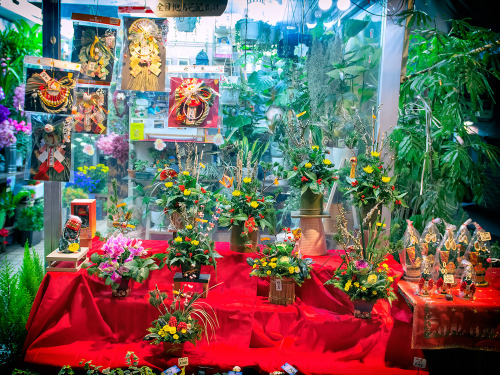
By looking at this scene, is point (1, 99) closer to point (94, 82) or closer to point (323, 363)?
point (94, 82)

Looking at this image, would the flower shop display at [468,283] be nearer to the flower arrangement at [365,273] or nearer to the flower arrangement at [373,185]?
the flower arrangement at [365,273]

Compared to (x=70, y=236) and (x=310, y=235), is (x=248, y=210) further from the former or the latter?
(x=70, y=236)

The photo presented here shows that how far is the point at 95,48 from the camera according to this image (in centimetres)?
421

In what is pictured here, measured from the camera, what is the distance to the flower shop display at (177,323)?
314cm

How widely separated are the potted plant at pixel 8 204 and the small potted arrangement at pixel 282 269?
4.15 m

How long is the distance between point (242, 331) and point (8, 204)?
171 inches

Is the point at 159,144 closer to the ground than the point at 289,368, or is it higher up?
higher up

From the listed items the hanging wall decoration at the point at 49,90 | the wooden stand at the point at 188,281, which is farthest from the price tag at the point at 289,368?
the hanging wall decoration at the point at 49,90

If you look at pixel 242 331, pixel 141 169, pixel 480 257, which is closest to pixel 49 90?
pixel 141 169

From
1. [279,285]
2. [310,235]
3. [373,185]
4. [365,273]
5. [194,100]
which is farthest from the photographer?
[194,100]

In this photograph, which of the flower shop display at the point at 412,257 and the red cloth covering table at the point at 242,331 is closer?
the red cloth covering table at the point at 242,331

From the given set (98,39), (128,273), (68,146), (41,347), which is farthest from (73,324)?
(98,39)

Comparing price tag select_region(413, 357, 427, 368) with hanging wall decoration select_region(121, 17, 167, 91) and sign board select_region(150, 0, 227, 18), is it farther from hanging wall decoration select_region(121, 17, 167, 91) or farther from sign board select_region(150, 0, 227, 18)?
hanging wall decoration select_region(121, 17, 167, 91)

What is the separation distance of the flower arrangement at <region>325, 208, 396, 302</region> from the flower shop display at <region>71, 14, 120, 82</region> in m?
2.59
